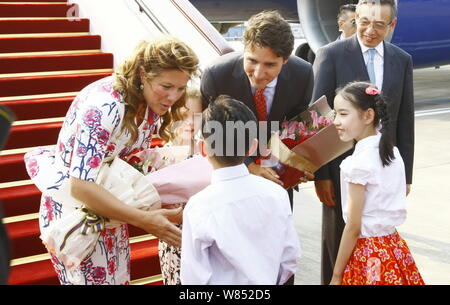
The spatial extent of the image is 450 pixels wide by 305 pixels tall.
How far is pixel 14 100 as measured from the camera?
169 inches

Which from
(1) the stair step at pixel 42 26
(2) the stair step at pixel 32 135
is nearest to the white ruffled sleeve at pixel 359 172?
(2) the stair step at pixel 32 135

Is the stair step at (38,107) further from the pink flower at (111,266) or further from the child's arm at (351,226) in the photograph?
the child's arm at (351,226)

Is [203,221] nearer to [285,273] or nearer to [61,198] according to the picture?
[285,273]

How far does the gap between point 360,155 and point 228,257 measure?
37.2 inches

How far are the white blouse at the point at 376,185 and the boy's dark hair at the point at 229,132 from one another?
2.42 ft

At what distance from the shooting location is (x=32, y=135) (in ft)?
13.0

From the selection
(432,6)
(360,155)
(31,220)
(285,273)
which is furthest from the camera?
(432,6)

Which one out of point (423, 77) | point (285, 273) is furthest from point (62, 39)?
point (423, 77)

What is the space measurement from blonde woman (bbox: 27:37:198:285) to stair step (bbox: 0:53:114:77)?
2734mm

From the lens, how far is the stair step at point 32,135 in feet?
12.9

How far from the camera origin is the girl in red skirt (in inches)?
96.7

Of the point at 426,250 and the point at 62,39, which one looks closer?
the point at 426,250

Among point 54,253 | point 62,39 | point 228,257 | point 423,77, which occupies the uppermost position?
point 62,39

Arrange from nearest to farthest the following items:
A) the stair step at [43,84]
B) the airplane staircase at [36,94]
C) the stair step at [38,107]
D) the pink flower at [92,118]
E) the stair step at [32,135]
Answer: the pink flower at [92,118]
the airplane staircase at [36,94]
the stair step at [32,135]
the stair step at [38,107]
the stair step at [43,84]
